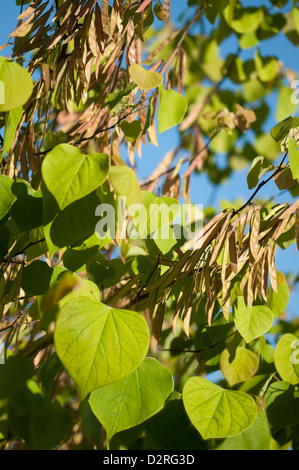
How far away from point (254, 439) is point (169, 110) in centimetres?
38

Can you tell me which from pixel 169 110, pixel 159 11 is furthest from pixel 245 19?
pixel 169 110

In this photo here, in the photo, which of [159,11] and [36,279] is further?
[159,11]

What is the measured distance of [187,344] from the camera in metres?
0.83

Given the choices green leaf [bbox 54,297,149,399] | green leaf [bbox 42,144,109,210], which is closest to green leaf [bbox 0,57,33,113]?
green leaf [bbox 42,144,109,210]

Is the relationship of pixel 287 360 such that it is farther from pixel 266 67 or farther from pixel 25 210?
pixel 266 67

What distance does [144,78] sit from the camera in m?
0.53

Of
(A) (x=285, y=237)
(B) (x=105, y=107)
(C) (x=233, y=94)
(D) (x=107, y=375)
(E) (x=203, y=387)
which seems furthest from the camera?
(C) (x=233, y=94)

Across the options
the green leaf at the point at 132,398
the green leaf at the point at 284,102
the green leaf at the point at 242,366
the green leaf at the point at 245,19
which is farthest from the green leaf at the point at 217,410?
the green leaf at the point at 284,102

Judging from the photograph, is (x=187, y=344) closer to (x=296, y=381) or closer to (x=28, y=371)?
(x=296, y=381)

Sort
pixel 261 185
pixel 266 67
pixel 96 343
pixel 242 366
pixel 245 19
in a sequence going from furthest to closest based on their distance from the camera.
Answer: pixel 266 67 → pixel 245 19 → pixel 242 366 → pixel 261 185 → pixel 96 343

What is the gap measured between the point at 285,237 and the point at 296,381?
0.17 meters

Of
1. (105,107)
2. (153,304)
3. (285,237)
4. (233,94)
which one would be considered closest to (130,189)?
(153,304)

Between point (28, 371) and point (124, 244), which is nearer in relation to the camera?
point (28, 371)

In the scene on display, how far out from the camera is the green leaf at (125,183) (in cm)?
44
